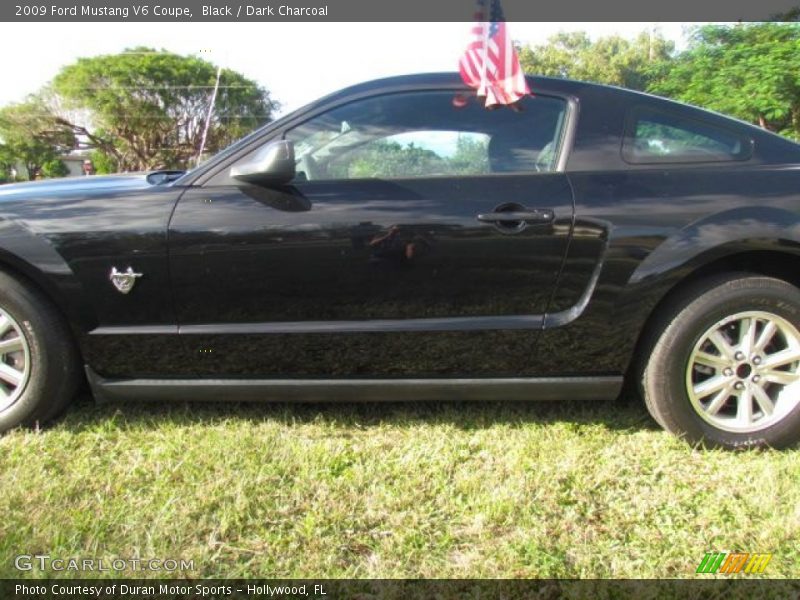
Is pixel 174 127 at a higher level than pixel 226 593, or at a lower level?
higher

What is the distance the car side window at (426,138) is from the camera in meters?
2.42

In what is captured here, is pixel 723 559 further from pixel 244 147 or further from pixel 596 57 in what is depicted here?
pixel 596 57

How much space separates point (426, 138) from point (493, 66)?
1.35ft

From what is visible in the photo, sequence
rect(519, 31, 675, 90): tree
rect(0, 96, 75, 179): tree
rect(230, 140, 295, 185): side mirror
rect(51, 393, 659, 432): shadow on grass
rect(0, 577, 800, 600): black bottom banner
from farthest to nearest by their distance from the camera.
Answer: rect(0, 96, 75, 179): tree
rect(519, 31, 675, 90): tree
rect(51, 393, 659, 432): shadow on grass
rect(230, 140, 295, 185): side mirror
rect(0, 577, 800, 600): black bottom banner

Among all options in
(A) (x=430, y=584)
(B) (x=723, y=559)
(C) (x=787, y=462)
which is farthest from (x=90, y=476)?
(C) (x=787, y=462)

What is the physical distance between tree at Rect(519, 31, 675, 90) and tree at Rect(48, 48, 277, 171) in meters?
19.9

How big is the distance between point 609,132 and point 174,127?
38.3 m

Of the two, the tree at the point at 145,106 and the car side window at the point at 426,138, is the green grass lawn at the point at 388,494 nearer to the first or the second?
the car side window at the point at 426,138

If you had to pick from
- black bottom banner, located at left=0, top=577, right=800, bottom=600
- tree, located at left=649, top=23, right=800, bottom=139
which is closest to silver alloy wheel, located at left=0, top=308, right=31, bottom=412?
black bottom banner, located at left=0, top=577, right=800, bottom=600

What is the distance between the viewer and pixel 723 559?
5.96 ft

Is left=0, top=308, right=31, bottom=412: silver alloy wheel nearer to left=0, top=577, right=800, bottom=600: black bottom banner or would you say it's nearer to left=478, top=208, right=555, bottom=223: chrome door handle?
left=0, top=577, right=800, bottom=600: black bottom banner

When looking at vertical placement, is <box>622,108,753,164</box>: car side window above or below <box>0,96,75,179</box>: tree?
below

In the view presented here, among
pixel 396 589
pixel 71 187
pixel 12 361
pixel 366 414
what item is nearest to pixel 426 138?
pixel 366 414

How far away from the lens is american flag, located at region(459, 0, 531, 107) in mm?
2420
